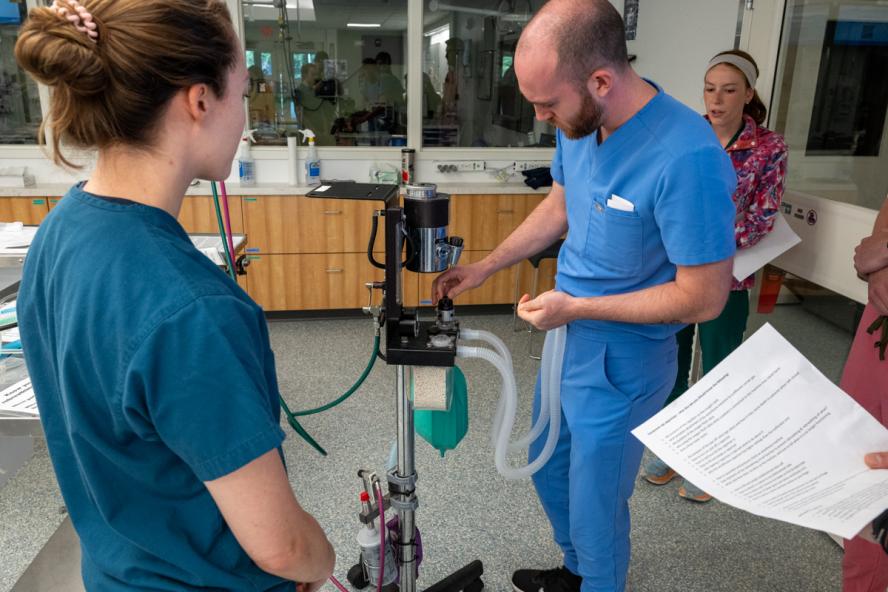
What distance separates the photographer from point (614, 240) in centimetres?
142

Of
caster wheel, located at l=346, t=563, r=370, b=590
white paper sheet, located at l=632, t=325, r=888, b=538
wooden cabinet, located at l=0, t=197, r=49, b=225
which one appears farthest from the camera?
wooden cabinet, located at l=0, t=197, r=49, b=225

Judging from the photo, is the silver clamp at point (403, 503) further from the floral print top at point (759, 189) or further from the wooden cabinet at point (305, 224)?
the wooden cabinet at point (305, 224)

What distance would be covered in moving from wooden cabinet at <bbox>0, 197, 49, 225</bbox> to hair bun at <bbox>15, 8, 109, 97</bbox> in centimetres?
348

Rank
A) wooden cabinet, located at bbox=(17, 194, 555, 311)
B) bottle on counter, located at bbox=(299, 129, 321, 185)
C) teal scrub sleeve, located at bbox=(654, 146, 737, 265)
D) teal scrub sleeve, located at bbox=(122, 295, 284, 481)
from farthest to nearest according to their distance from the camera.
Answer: bottle on counter, located at bbox=(299, 129, 321, 185), wooden cabinet, located at bbox=(17, 194, 555, 311), teal scrub sleeve, located at bbox=(654, 146, 737, 265), teal scrub sleeve, located at bbox=(122, 295, 284, 481)

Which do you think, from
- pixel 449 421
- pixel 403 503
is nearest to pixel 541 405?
pixel 449 421

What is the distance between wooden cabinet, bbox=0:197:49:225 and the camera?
3668 mm

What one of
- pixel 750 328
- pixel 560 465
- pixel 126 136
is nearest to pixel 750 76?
pixel 750 328

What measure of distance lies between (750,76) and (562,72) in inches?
53.0

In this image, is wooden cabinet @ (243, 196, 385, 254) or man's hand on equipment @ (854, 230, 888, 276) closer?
man's hand on equipment @ (854, 230, 888, 276)

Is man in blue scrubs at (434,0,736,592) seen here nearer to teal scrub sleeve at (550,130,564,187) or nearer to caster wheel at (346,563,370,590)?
teal scrub sleeve at (550,130,564,187)

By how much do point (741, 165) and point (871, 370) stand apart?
892mm

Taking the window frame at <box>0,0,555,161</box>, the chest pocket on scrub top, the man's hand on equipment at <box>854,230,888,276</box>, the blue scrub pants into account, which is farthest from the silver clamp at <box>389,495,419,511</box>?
the window frame at <box>0,0,555,161</box>

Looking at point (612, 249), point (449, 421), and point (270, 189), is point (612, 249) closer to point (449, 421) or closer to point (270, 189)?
point (449, 421)

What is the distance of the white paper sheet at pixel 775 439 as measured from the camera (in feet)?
2.93
